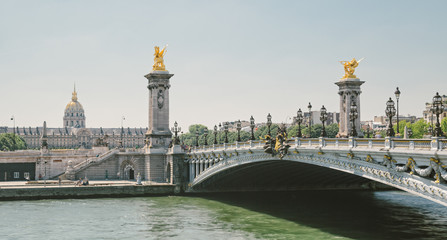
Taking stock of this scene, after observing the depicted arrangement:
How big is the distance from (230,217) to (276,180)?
18.5m

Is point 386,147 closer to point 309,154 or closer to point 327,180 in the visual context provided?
point 309,154

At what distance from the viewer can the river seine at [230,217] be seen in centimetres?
4059

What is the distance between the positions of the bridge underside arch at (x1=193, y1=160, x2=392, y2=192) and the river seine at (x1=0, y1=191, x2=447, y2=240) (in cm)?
190

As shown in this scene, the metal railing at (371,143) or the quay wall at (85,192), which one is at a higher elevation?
the metal railing at (371,143)

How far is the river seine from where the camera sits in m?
40.6

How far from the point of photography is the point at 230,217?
159ft

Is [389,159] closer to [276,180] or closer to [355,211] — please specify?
[355,211]

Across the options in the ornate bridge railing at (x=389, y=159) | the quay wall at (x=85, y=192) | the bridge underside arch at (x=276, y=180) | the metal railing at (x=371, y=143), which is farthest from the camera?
the quay wall at (x=85, y=192)

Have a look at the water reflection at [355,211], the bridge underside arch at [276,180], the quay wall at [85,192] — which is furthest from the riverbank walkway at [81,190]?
the water reflection at [355,211]

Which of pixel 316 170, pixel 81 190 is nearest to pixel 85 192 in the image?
pixel 81 190

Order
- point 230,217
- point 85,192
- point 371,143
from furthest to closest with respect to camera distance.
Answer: point 85,192 → point 230,217 → point 371,143

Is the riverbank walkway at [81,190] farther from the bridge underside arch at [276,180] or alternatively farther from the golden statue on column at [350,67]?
the golden statue on column at [350,67]

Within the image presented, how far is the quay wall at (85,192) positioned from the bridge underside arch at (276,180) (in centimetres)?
392

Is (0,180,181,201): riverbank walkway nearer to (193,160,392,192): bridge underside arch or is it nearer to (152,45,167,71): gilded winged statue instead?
(193,160,392,192): bridge underside arch
